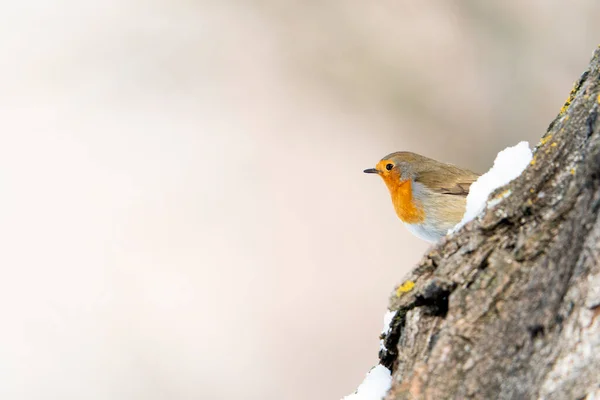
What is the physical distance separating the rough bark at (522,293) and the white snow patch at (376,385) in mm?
148

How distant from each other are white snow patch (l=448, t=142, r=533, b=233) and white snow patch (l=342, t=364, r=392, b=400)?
38cm

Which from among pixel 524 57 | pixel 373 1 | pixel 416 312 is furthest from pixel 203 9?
pixel 416 312

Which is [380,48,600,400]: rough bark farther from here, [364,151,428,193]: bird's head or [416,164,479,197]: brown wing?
[364,151,428,193]: bird's head

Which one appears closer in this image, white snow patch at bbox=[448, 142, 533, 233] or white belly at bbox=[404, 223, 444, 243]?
white snow patch at bbox=[448, 142, 533, 233]

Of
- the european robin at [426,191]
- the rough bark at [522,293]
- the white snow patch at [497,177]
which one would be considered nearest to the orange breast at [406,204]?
the european robin at [426,191]

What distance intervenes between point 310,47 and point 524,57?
1769 mm

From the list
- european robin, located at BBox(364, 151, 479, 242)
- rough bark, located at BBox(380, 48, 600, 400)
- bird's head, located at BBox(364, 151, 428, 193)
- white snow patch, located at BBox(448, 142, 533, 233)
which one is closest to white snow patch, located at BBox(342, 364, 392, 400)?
rough bark, located at BBox(380, 48, 600, 400)

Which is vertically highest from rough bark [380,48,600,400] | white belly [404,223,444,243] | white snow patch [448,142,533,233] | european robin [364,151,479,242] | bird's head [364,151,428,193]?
bird's head [364,151,428,193]

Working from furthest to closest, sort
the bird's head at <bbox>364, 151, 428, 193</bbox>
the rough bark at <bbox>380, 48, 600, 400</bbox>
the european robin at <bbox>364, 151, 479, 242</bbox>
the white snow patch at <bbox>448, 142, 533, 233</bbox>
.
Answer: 1. the bird's head at <bbox>364, 151, 428, 193</bbox>
2. the european robin at <bbox>364, 151, 479, 242</bbox>
3. the white snow patch at <bbox>448, 142, 533, 233</bbox>
4. the rough bark at <bbox>380, 48, 600, 400</bbox>

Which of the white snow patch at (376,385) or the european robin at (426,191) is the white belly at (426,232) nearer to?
the european robin at (426,191)

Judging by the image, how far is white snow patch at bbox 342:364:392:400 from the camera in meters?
1.53

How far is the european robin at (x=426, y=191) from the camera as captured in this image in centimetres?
365

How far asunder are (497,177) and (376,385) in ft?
1.83

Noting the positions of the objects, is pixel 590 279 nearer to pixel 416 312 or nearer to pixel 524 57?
pixel 416 312
